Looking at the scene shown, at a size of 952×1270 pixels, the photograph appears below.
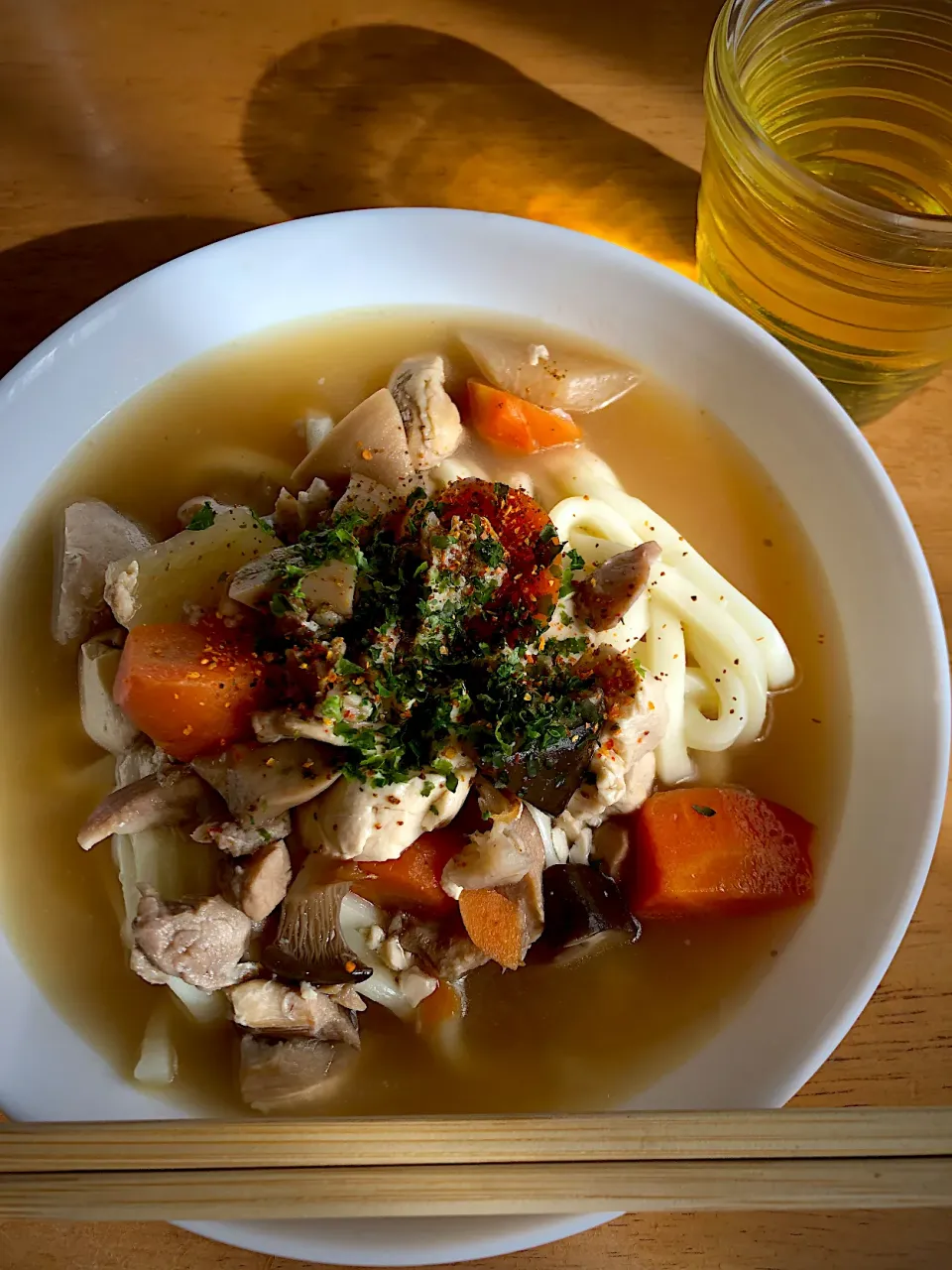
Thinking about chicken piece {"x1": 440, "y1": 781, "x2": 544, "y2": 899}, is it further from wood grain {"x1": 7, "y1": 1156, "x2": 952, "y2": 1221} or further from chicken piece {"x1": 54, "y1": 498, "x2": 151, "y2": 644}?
chicken piece {"x1": 54, "y1": 498, "x2": 151, "y2": 644}

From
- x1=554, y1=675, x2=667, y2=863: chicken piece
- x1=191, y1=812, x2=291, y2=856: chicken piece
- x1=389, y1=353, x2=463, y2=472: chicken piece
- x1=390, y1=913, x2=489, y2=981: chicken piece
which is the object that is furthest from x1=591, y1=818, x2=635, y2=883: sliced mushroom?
x1=389, y1=353, x2=463, y2=472: chicken piece

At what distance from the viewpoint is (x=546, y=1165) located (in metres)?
1.23

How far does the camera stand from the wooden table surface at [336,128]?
237cm

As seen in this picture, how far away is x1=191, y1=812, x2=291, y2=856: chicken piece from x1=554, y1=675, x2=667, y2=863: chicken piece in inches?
20.2

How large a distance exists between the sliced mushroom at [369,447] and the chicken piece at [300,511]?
0.09 metres

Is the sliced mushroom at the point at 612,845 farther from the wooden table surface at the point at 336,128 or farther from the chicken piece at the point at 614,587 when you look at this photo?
the wooden table surface at the point at 336,128

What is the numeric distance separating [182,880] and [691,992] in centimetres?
96

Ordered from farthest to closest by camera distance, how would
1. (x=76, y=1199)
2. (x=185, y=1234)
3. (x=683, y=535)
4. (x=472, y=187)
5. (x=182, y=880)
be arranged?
(x=472, y=187)
(x=683, y=535)
(x=182, y=880)
(x=185, y=1234)
(x=76, y=1199)

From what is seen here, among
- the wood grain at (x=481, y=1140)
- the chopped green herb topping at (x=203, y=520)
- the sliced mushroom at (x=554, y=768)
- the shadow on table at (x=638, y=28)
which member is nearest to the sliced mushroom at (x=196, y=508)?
the chopped green herb topping at (x=203, y=520)

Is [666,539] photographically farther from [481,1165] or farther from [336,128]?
[336,128]

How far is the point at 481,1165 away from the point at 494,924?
0.50m

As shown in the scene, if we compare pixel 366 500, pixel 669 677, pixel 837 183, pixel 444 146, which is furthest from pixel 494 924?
pixel 444 146

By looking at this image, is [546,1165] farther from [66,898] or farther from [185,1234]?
[66,898]

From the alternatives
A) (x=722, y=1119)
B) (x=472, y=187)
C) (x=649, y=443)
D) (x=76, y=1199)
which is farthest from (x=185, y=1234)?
(x=472, y=187)
